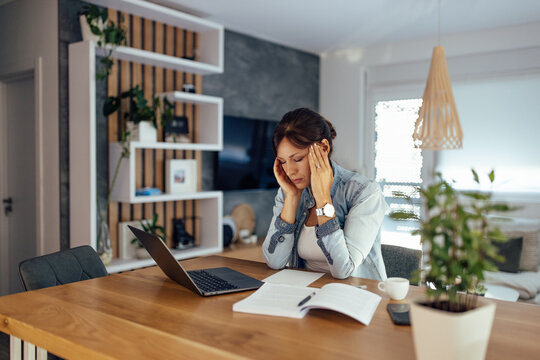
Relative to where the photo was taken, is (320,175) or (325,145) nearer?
(320,175)

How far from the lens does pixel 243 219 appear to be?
473 centimetres

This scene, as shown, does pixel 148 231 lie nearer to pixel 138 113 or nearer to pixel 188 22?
pixel 138 113

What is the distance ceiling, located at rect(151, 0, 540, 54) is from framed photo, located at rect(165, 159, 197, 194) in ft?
4.16

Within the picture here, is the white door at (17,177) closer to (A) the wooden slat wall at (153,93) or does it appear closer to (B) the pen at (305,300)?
(A) the wooden slat wall at (153,93)

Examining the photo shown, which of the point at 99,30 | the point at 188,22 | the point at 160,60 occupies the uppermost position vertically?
the point at 188,22

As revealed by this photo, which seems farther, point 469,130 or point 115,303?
point 469,130

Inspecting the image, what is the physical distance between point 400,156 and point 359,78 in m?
1.01

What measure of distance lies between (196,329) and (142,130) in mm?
2544

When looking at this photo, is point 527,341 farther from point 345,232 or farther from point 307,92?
point 307,92

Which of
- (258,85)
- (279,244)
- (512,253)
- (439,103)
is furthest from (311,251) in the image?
(258,85)

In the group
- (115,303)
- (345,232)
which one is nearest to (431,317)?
(115,303)

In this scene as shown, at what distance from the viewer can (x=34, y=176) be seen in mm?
3674

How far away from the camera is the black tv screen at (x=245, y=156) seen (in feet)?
14.6

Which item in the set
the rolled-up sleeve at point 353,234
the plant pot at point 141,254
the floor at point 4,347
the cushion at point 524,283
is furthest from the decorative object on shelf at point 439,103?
the floor at point 4,347
